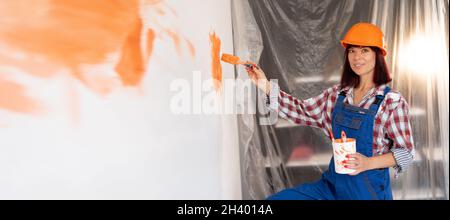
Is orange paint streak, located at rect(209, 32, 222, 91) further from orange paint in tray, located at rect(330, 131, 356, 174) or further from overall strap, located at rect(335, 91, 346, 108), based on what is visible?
orange paint in tray, located at rect(330, 131, 356, 174)

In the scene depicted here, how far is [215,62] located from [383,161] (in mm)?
751

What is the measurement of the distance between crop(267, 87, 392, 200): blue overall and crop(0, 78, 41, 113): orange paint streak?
1043 millimetres

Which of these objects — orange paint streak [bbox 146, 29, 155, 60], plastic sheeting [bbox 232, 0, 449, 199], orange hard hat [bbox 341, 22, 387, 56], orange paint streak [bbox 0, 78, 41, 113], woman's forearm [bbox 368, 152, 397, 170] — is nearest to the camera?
orange paint streak [bbox 0, 78, 41, 113]

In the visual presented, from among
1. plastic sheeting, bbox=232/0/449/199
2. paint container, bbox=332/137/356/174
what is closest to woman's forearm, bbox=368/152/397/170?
paint container, bbox=332/137/356/174

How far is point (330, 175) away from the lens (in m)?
1.72

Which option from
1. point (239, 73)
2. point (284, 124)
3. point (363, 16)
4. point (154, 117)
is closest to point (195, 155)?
point (154, 117)

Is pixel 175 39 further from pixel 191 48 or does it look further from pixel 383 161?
pixel 383 161

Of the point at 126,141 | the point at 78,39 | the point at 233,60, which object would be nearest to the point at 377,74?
the point at 233,60

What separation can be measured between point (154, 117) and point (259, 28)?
127cm

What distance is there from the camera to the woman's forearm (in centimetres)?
159

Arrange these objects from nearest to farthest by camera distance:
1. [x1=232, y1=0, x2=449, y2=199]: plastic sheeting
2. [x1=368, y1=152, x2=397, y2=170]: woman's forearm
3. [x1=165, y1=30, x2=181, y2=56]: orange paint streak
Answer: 1. [x1=165, y1=30, x2=181, y2=56]: orange paint streak
2. [x1=368, y1=152, x2=397, y2=170]: woman's forearm
3. [x1=232, y1=0, x2=449, y2=199]: plastic sheeting

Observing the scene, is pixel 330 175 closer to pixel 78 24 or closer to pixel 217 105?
pixel 217 105

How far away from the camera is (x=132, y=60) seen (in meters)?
1.16
